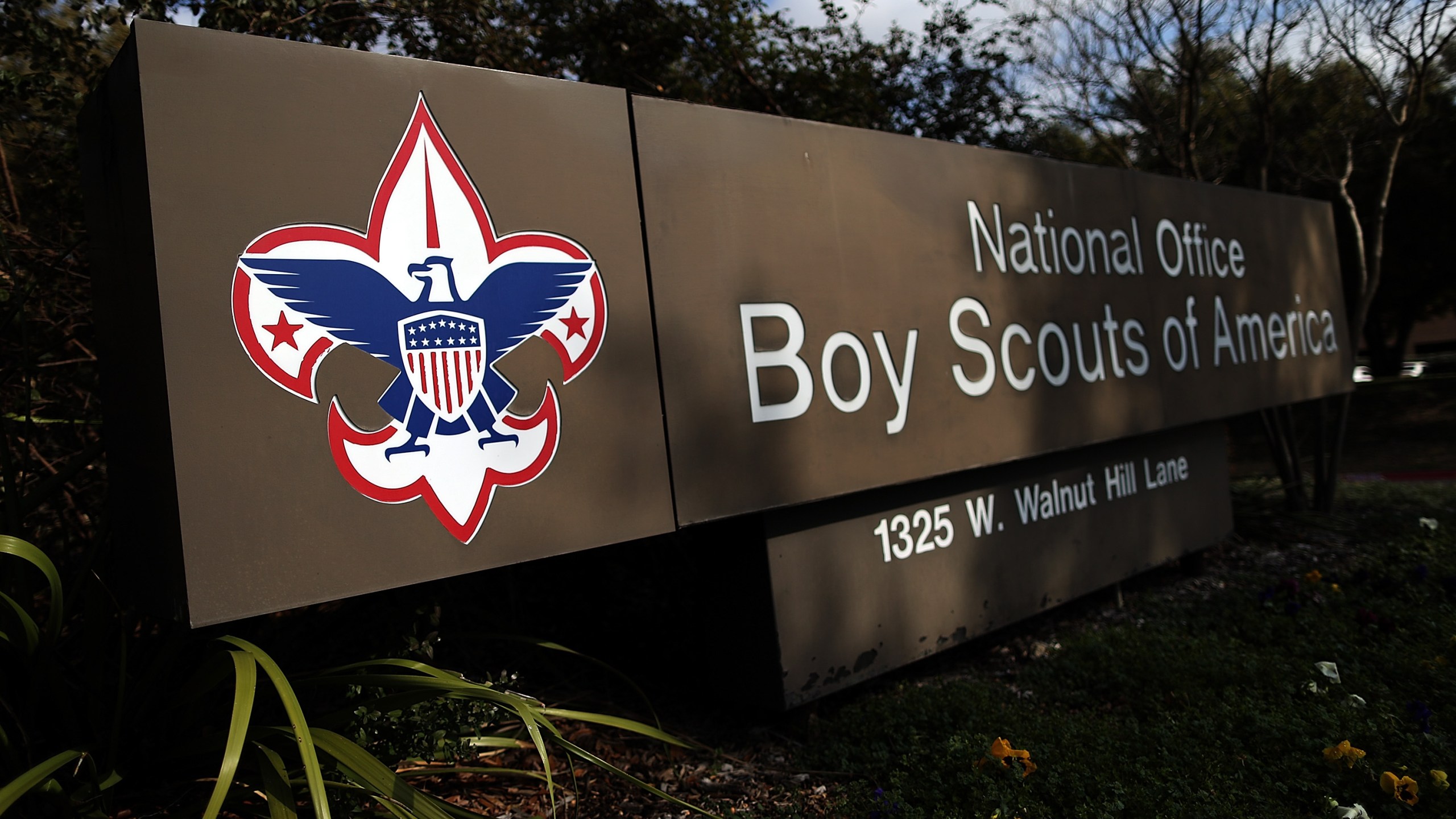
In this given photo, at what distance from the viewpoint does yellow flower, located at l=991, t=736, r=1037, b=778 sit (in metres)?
3.15

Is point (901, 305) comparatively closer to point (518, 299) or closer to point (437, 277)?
point (518, 299)

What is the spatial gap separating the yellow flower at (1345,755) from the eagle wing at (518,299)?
282cm

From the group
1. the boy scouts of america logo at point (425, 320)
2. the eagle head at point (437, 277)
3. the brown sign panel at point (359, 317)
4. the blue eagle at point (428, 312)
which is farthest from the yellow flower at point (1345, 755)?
the eagle head at point (437, 277)

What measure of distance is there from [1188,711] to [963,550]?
1.10 meters

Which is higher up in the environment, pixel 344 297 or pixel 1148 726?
pixel 344 297

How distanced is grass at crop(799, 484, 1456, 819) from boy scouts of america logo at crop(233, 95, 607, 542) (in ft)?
5.40

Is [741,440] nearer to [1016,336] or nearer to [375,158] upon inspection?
[375,158]

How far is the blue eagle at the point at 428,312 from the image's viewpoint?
8.34ft

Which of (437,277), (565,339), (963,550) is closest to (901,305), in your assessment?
(963,550)

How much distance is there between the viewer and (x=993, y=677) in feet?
15.0

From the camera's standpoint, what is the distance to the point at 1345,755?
3.09 metres

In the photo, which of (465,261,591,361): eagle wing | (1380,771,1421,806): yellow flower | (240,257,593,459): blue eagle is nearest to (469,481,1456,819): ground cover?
(1380,771,1421,806): yellow flower

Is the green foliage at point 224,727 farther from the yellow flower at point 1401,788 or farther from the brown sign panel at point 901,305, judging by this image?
the yellow flower at point 1401,788

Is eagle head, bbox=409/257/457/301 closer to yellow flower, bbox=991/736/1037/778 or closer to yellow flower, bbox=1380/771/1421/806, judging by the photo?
yellow flower, bbox=991/736/1037/778
